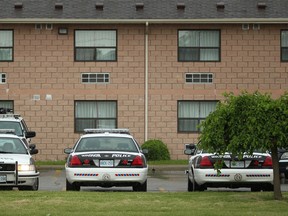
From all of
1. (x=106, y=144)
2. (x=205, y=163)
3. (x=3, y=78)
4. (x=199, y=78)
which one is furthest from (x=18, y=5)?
(x=205, y=163)

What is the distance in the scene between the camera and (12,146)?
22.4 meters

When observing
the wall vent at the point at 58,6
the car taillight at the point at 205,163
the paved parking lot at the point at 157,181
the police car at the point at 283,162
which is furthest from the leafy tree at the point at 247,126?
the wall vent at the point at 58,6

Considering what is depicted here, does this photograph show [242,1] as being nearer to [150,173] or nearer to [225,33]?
[225,33]

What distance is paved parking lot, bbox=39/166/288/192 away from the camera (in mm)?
23502

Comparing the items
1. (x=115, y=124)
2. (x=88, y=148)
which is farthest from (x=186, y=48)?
(x=88, y=148)

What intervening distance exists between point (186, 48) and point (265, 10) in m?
3.55

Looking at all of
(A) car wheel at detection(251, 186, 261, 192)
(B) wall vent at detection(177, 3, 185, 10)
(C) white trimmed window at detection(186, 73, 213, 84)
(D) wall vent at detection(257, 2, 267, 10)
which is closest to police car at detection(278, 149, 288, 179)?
(A) car wheel at detection(251, 186, 261, 192)

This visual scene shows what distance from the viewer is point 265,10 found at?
38.1 m

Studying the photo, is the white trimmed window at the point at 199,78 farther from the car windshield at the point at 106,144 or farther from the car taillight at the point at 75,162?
the car taillight at the point at 75,162

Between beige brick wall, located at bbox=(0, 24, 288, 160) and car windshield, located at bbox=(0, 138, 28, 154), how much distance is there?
1502 cm

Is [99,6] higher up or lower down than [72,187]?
higher up

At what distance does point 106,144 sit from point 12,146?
7.65 feet

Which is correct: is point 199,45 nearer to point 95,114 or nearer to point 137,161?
point 95,114

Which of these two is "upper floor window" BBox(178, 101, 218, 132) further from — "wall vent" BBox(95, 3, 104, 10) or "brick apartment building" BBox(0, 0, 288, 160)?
"wall vent" BBox(95, 3, 104, 10)
